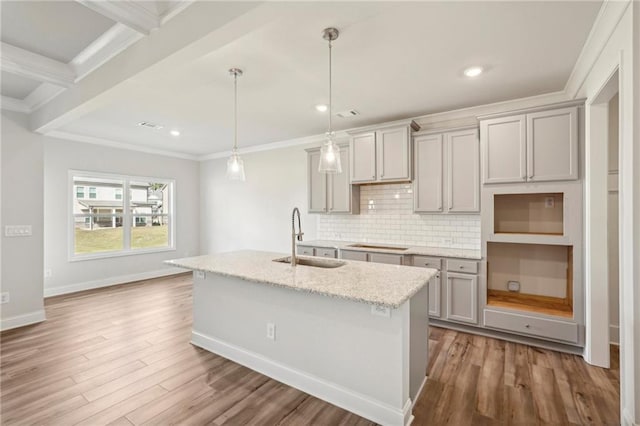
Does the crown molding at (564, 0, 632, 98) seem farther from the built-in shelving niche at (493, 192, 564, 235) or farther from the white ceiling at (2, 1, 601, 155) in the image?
the built-in shelving niche at (493, 192, 564, 235)

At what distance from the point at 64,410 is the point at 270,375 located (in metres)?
1.44

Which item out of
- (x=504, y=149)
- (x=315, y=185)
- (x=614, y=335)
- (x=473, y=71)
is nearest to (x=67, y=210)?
(x=315, y=185)

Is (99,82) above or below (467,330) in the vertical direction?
above

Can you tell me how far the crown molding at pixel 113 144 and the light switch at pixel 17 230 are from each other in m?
1.54

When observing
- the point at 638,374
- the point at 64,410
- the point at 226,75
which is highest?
the point at 226,75

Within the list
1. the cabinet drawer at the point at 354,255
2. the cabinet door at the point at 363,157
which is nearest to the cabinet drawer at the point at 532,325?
the cabinet drawer at the point at 354,255

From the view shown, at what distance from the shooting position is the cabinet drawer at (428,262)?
3527 mm

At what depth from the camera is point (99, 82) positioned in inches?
104

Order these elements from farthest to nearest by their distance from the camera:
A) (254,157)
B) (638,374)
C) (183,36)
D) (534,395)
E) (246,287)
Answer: (254,157) < (246,287) < (534,395) < (183,36) < (638,374)

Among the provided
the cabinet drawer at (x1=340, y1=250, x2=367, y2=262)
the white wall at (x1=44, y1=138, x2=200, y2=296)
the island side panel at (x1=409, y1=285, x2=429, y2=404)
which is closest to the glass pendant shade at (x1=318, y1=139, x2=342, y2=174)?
the island side panel at (x1=409, y1=285, x2=429, y2=404)

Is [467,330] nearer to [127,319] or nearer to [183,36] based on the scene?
[183,36]

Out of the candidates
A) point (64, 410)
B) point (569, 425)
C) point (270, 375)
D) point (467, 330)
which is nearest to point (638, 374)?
point (569, 425)

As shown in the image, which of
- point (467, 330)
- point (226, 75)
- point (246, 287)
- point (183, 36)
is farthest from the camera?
point (467, 330)

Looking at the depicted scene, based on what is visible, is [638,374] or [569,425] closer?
[638,374]
